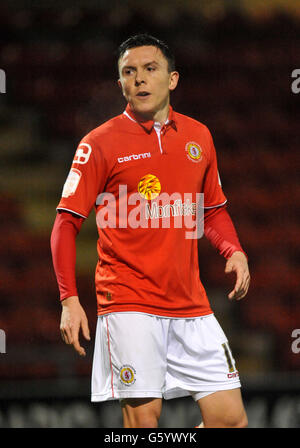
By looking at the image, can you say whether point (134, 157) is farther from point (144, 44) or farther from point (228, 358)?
point (228, 358)

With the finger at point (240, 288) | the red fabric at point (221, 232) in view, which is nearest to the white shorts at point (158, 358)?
the finger at point (240, 288)

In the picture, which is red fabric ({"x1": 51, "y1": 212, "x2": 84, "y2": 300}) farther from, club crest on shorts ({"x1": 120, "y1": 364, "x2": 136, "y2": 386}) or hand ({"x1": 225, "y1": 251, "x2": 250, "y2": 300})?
hand ({"x1": 225, "y1": 251, "x2": 250, "y2": 300})

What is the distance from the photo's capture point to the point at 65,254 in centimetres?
207

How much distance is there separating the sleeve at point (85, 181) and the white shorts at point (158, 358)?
35 cm

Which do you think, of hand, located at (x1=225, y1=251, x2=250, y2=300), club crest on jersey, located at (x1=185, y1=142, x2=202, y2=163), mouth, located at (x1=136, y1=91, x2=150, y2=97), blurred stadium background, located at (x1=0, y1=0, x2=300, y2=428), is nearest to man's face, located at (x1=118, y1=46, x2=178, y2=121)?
mouth, located at (x1=136, y1=91, x2=150, y2=97)

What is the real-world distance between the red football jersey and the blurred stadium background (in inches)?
64.1

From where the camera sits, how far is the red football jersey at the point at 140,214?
6.88 ft

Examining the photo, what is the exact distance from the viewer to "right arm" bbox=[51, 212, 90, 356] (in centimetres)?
200

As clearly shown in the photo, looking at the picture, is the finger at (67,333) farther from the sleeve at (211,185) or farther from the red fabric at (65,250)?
the sleeve at (211,185)

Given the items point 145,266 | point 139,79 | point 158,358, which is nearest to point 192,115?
point 139,79

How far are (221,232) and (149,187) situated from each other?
1.13 feet

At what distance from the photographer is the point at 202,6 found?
412cm

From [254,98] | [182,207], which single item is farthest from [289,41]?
[182,207]

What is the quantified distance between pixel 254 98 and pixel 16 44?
1.46 m
